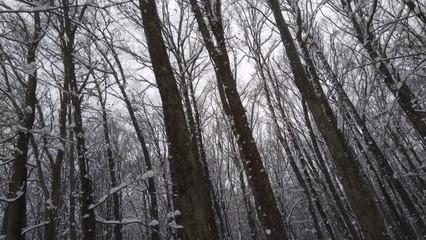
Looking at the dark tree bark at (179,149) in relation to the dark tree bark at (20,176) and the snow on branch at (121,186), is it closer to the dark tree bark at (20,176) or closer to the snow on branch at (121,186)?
the snow on branch at (121,186)

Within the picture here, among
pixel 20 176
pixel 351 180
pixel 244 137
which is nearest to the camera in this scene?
pixel 351 180

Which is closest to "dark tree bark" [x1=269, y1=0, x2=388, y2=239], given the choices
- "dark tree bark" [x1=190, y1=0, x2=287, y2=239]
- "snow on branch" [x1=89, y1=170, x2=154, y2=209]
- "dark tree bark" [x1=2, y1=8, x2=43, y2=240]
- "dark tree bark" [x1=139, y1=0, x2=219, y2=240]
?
"dark tree bark" [x1=190, y1=0, x2=287, y2=239]

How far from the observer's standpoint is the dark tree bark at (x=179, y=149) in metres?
3.11

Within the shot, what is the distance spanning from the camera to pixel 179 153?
3449mm

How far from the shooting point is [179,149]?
347 cm

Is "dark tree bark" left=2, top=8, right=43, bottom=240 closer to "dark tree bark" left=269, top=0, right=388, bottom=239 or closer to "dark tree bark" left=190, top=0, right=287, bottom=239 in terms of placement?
"dark tree bark" left=190, top=0, right=287, bottom=239

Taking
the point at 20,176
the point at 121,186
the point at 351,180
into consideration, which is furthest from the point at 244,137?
the point at 20,176

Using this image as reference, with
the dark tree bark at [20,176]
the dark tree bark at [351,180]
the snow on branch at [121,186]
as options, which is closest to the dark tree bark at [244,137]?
the dark tree bark at [351,180]

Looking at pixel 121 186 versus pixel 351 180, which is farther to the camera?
pixel 121 186

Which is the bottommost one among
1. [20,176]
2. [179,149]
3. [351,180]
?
A: [351,180]

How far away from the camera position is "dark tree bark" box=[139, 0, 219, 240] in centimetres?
311

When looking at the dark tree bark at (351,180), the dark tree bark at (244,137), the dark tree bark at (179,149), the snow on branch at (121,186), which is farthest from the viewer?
the dark tree bark at (244,137)

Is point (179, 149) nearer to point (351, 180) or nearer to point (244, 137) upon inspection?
point (244, 137)

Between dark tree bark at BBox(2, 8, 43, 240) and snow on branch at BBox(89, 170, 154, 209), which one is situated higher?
dark tree bark at BBox(2, 8, 43, 240)
